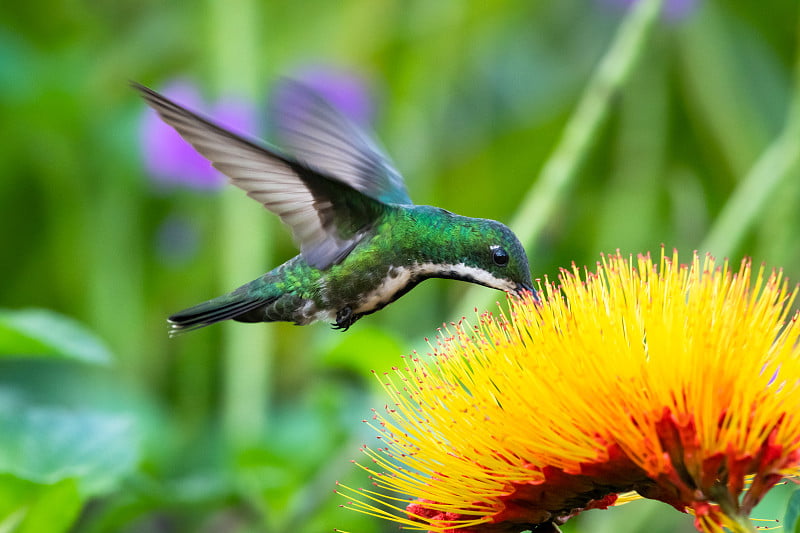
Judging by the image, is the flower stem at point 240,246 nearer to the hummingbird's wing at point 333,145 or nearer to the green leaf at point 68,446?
the green leaf at point 68,446

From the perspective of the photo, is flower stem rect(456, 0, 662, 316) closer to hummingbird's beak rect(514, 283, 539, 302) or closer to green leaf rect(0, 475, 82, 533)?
hummingbird's beak rect(514, 283, 539, 302)

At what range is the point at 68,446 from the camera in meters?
1.42

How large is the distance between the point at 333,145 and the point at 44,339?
45cm

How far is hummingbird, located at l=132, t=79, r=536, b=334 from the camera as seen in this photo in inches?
41.7

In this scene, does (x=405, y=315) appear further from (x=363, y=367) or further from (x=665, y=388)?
(x=665, y=388)

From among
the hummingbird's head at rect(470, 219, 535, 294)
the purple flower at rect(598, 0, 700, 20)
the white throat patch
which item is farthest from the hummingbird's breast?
the purple flower at rect(598, 0, 700, 20)

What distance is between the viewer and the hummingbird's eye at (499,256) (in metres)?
1.04

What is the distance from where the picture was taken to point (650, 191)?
238cm

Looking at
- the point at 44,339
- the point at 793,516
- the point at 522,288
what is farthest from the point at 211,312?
the point at 793,516

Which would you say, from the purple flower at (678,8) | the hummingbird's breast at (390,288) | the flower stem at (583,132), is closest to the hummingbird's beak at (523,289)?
the hummingbird's breast at (390,288)

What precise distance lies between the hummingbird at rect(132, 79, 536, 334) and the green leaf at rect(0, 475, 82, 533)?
9.6 inches

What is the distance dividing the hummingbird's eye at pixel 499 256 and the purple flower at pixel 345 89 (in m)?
1.30

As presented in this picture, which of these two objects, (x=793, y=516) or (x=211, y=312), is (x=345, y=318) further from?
(x=793, y=516)

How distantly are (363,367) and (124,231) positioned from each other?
115 centimetres
